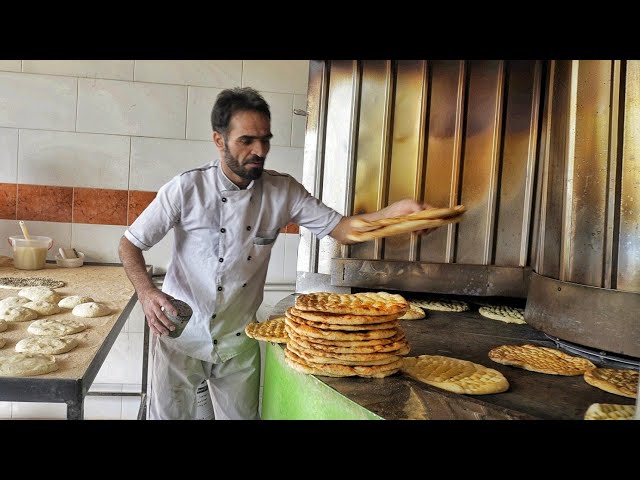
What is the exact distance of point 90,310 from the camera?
2777mm

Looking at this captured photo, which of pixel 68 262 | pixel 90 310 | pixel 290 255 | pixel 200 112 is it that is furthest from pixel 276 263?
pixel 90 310

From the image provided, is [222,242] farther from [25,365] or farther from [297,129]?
[297,129]

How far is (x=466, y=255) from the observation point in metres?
3.05

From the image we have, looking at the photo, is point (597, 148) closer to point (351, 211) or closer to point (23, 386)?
point (351, 211)

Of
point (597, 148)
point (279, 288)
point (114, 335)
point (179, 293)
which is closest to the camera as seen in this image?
point (597, 148)

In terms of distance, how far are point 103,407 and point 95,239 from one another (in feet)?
4.21

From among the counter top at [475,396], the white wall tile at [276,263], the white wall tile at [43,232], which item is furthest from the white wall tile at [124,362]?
the counter top at [475,396]

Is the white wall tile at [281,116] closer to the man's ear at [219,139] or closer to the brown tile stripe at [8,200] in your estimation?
the man's ear at [219,139]

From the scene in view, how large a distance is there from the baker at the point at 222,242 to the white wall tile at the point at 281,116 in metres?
1.33

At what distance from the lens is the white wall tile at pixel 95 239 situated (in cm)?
411

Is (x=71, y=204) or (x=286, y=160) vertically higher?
(x=286, y=160)
